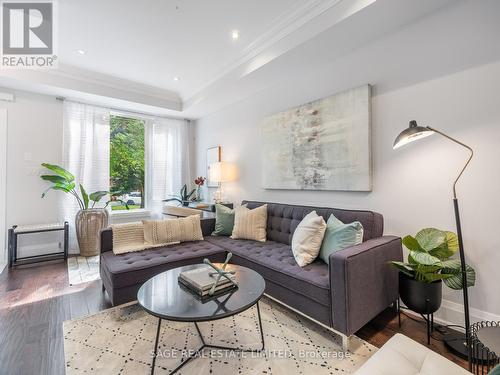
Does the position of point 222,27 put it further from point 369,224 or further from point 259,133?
point 369,224

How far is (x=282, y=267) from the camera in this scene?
202cm

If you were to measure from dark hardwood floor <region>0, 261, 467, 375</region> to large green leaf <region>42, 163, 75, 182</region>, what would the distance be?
1368 mm

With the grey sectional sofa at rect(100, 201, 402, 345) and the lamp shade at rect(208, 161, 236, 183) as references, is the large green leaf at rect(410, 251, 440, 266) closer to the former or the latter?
the grey sectional sofa at rect(100, 201, 402, 345)

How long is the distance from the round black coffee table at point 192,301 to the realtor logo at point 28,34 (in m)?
2.62

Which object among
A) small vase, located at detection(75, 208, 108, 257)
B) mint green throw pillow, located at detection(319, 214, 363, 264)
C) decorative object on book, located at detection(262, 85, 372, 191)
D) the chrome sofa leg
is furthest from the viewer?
small vase, located at detection(75, 208, 108, 257)

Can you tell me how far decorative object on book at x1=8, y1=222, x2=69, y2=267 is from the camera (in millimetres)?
3240

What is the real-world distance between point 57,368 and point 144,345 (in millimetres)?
487

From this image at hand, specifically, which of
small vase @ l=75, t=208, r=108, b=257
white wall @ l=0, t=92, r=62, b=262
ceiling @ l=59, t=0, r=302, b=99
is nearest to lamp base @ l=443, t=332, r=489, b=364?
ceiling @ l=59, t=0, r=302, b=99

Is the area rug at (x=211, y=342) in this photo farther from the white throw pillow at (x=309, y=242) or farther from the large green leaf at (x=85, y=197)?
the large green leaf at (x=85, y=197)

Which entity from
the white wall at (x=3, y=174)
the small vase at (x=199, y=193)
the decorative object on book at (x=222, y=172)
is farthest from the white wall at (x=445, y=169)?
the white wall at (x=3, y=174)

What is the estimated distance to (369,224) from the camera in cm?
212

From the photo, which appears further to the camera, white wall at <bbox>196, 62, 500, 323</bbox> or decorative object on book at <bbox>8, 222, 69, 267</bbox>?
decorative object on book at <bbox>8, 222, 69, 267</bbox>

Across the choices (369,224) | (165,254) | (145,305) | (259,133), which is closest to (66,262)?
(165,254)

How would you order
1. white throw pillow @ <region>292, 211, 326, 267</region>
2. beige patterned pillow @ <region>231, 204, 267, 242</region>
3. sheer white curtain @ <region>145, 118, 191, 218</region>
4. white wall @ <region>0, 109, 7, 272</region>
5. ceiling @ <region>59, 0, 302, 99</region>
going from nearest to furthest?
white throw pillow @ <region>292, 211, 326, 267</region> < ceiling @ <region>59, 0, 302, 99</region> < beige patterned pillow @ <region>231, 204, 267, 242</region> < white wall @ <region>0, 109, 7, 272</region> < sheer white curtain @ <region>145, 118, 191, 218</region>
